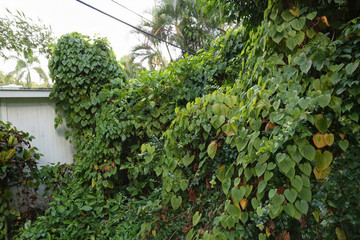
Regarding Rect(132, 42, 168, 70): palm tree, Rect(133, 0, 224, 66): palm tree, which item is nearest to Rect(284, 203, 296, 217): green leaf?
Rect(133, 0, 224, 66): palm tree

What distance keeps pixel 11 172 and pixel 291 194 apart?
11.1ft

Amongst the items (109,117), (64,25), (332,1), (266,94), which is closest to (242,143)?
(266,94)

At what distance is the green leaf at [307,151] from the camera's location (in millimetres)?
1403

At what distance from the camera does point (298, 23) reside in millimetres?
1638

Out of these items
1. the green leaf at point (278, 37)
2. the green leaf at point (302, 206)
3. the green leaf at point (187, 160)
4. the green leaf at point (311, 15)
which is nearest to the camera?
the green leaf at point (302, 206)

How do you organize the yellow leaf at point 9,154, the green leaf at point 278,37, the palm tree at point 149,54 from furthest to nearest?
the palm tree at point 149,54 → the yellow leaf at point 9,154 → the green leaf at point 278,37

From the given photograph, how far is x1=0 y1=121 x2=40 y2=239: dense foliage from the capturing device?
10.3 ft

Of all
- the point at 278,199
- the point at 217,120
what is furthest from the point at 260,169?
the point at 217,120

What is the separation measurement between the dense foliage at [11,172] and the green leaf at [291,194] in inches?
122

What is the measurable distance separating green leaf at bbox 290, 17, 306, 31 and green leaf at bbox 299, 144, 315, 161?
0.74 metres

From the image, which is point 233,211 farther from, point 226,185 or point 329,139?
point 329,139

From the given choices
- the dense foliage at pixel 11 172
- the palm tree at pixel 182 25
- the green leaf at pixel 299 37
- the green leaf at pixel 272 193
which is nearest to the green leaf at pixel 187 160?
the green leaf at pixel 272 193

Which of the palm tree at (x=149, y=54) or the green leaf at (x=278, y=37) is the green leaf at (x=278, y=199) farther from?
the palm tree at (x=149, y=54)

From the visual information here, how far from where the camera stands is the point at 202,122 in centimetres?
208
